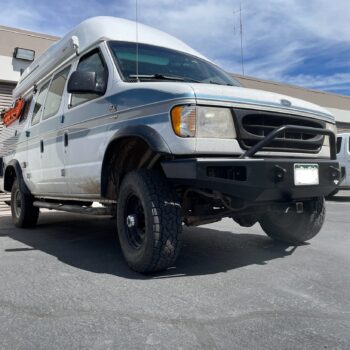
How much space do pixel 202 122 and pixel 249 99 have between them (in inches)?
18.2

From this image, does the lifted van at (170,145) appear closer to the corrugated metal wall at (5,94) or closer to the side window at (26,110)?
the side window at (26,110)

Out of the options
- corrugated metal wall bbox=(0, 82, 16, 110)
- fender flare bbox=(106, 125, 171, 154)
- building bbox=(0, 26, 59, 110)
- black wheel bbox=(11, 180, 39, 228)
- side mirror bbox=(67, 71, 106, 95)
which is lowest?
black wheel bbox=(11, 180, 39, 228)

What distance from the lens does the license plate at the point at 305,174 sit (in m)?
3.33

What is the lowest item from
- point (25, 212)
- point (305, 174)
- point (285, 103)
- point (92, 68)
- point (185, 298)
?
point (185, 298)

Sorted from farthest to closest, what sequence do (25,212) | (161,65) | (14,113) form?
(14,113) → (25,212) → (161,65)

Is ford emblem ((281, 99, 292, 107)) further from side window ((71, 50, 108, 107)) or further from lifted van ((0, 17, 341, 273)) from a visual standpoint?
side window ((71, 50, 108, 107))

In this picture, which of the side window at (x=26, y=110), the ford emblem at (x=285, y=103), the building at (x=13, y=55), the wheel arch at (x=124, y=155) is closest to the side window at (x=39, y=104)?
the side window at (x=26, y=110)

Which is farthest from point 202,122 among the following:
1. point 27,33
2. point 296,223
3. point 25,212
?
point 27,33

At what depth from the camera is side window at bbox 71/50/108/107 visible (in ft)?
13.1

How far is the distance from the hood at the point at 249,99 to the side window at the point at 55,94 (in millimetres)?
2339

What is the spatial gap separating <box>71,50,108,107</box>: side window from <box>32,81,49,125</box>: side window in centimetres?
127

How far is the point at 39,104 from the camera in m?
5.85

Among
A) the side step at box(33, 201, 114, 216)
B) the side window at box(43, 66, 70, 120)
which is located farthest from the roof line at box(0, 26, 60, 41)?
the side step at box(33, 201, 114, 216)

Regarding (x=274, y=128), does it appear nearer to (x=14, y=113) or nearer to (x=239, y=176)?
(x=239, y=176)
